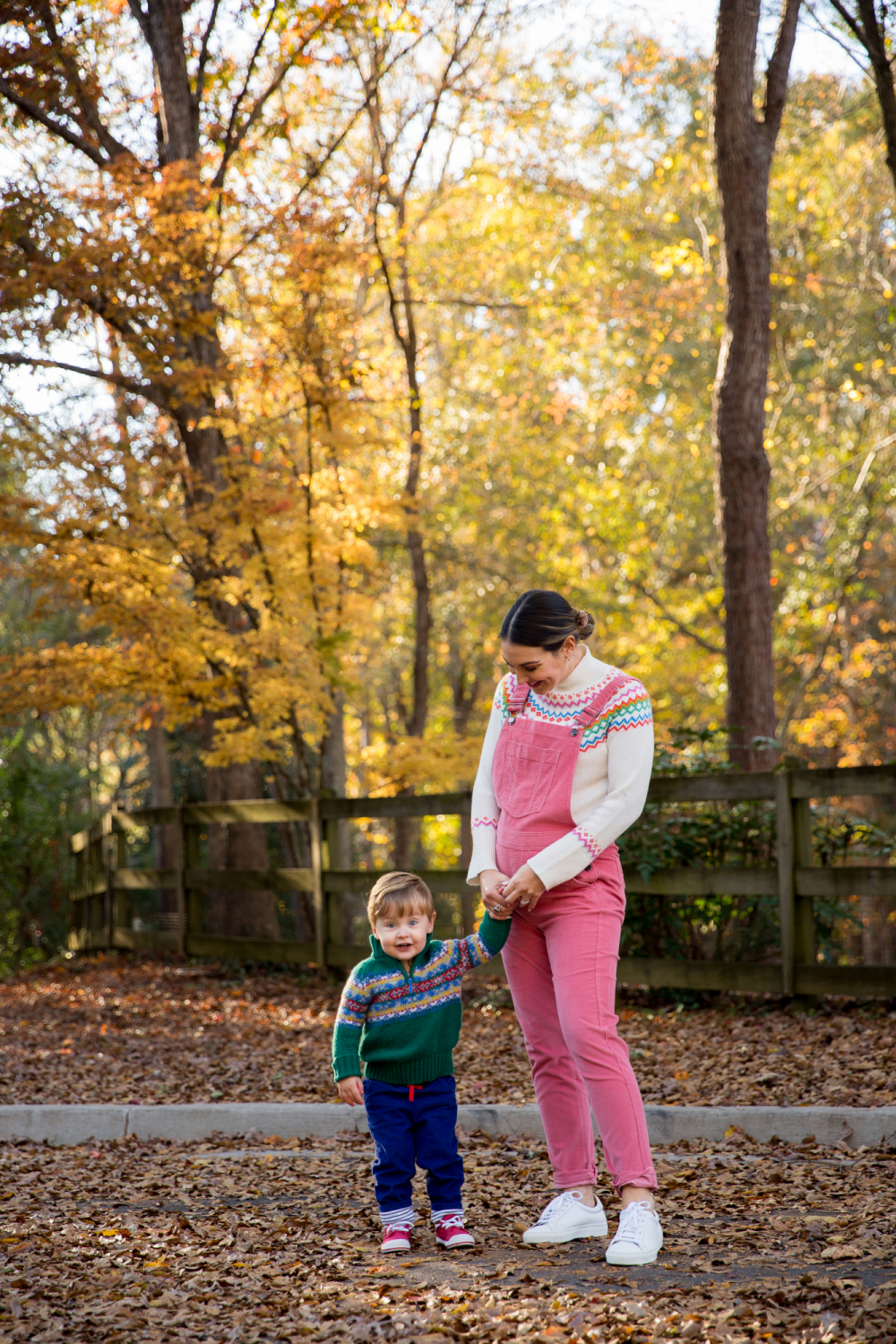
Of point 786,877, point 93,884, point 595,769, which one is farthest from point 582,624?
point 93,884

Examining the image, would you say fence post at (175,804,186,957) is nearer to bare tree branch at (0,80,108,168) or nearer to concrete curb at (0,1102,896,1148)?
concrete curb at (0,1102,896,1148)

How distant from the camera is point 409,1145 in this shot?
10.8 ft

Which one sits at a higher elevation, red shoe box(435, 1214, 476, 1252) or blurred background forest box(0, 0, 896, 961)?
blurred background forest box(0, 0, 896, 961)

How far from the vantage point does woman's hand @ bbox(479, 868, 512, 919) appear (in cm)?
317

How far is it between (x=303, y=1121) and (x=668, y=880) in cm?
242

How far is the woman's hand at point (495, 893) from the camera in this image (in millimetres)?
3168

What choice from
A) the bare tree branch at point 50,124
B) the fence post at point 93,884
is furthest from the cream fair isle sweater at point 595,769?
the fence post at point 93,884

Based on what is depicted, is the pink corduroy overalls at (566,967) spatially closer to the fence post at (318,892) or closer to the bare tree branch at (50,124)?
the fence post at (318,892)

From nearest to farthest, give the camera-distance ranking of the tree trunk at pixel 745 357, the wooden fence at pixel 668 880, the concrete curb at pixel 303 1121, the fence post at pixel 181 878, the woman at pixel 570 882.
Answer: the woman at pixel 570 882, the concrete curb at pixel 303 1121, the wooden fence at pixel 668 880, the tree trunk at pixel 745 357, the fence post at pixel 181 878

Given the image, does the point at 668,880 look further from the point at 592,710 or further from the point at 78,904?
the point at 78,904

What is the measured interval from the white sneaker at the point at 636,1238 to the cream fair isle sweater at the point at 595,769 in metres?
0.83

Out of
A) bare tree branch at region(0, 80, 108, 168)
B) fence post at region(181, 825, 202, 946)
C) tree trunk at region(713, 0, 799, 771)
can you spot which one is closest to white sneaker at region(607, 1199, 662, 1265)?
tree trunk at region(713, 0, 799, 771)

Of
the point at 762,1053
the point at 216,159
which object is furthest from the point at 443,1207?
the point at 216,159

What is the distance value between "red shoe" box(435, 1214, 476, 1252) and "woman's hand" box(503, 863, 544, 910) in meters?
0.87
